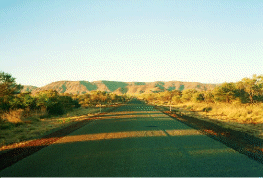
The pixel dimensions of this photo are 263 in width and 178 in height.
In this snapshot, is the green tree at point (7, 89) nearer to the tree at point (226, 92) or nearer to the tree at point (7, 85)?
the tree at point (7, 85)

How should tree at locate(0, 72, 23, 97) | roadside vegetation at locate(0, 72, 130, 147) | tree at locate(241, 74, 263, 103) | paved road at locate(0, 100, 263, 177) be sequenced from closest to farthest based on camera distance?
paved road at locate(0, 100, 263, 177), roadside vegetation at locate(0, 72, 130, 147), tree at locate(0, 72, 23, 97), tree at locate(241, 74, 263, 103)

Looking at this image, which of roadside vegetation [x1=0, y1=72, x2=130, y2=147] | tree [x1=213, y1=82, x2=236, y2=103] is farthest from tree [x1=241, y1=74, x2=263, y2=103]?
roadside vegetation [x1=0, y1=72, x2=130, y2=147]

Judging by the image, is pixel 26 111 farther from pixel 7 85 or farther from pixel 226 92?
pixel 226 92

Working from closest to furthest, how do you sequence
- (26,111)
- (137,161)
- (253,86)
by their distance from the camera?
(137,161), (26,111), (253,86)

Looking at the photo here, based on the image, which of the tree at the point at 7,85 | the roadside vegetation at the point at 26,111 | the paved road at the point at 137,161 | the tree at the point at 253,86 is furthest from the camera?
the tree at the point at 253,86

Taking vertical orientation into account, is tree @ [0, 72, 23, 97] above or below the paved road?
above

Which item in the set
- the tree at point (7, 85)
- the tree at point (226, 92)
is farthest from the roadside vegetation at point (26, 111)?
the tree at point (226, 92)

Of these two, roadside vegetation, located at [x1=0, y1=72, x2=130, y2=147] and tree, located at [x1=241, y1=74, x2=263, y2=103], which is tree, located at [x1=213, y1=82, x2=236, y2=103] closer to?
tree, located at [x1=241, y1=74, x2=263, y2=103]

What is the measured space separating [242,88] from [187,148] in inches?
1108

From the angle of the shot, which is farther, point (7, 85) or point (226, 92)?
point (226, 92)

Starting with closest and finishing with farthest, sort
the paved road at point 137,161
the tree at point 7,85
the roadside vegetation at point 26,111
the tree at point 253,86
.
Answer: the paved road at point 137,161
the roadside vegetation at point 26,111
the tree at point 7,85
the tree at point 253,86

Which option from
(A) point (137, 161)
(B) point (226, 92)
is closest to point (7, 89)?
(A) point (137, 161)

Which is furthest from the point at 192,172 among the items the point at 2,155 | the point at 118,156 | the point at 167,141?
the point at 2,155

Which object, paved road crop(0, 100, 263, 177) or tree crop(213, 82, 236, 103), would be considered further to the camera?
tree crop(213, 82, 236, 103)
